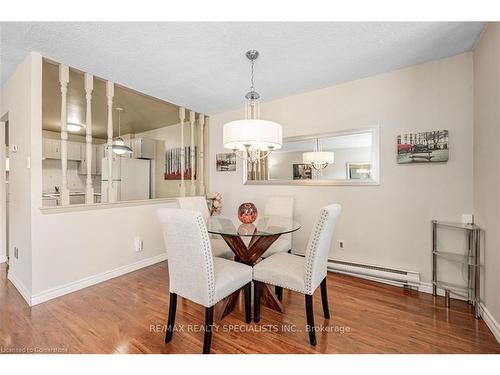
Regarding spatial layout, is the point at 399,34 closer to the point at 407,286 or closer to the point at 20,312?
the point at 407,286

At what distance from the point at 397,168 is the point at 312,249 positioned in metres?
1.63

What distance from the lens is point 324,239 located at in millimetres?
1677

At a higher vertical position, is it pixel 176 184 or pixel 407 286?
pixel 176 184

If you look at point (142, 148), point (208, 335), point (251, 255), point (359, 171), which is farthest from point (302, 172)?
point (142, 148)

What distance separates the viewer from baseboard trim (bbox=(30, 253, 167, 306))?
2.20m

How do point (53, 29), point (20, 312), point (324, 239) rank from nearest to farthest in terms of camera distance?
1. point (324, 239)
2. point (53, 29)
3. point (20, 312)

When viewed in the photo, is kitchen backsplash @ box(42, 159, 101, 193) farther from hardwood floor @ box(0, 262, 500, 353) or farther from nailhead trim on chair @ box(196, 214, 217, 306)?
nailhead trim on chair @ box(196, 214, 217, 306)

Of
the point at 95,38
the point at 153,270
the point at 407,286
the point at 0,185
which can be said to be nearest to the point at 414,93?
the point at 407,286

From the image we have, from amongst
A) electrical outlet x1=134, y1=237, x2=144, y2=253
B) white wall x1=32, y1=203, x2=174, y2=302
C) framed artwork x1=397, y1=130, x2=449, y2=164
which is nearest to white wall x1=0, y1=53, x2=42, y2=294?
white wall x1=32, y1=203, x2=174, y2=302

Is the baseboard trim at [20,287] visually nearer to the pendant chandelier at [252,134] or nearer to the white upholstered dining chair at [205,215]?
the white upholstered dining chair at [205,215]

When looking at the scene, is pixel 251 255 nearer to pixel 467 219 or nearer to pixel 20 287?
pixel 467 219

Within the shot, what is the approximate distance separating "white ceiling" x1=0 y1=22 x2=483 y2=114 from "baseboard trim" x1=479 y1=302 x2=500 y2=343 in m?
2.24
